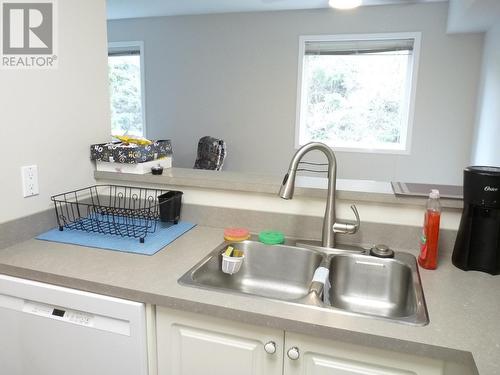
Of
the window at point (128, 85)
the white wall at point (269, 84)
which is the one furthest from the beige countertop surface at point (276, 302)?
the window at point (128, 85)

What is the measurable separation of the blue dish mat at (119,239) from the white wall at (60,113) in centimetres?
13

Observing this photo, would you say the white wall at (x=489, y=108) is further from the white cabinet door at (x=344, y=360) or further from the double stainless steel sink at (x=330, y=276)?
the white cabinet door at (x=344, y=360)

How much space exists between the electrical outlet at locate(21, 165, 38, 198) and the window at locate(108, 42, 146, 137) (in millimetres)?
3487

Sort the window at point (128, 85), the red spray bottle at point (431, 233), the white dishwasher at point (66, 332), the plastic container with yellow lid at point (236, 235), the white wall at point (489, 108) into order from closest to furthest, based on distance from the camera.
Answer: the white dishwasher at point (66, 332)
the red spray bottle at point (431, 233)
the plastic container with yellow lid at point (236, 235)
the white wall at point (489, 108)
the window at point (128, 85)

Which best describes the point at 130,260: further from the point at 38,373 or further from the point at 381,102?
the point at 381,102

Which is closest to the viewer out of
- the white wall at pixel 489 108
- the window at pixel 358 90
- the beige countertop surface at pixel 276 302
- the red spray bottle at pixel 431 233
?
the beige countertop surface at pixel 276 302

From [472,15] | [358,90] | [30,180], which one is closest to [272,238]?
[30,180]

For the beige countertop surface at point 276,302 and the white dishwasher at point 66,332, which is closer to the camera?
the beige countertop surface at point 276,302

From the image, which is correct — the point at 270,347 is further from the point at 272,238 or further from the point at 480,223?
the point at 480,223

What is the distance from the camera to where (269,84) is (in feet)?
13.8

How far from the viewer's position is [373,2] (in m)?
3.63

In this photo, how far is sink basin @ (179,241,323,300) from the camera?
1322 millimetres

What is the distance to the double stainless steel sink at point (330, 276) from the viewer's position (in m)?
1.21

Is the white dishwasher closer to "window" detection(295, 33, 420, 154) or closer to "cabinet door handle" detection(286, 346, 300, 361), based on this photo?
"cabinet door handle" detection(286, 346, 300, 361)
